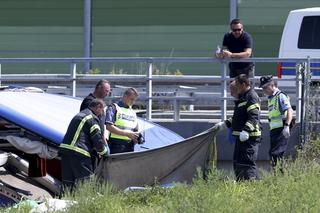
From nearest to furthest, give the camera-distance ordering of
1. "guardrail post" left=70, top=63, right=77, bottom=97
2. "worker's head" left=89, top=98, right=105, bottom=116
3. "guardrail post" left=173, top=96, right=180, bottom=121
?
"worker's head" left=89, top=98, right=105, bottom=116 → "guardrail post" left=173, top=96, right=180, bottom=121 → "guardrail post" left=70, top=63, right=77, bottom=97

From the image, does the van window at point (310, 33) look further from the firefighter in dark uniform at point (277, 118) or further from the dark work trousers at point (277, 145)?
the dark work trousers at point (277, 145)

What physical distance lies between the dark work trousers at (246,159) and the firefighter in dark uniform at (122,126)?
4.84 feet

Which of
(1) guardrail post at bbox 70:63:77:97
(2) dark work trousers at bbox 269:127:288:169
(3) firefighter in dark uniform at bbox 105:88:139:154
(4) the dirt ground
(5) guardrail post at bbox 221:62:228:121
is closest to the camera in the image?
(4) the dirt ground

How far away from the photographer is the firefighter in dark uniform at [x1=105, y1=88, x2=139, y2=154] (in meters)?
11.2

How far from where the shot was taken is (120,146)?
1133cm

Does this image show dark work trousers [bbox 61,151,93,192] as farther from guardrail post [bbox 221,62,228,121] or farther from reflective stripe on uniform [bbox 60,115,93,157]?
guardrail post [bbox 221,62,228,121]

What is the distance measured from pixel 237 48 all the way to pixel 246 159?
3185 mm

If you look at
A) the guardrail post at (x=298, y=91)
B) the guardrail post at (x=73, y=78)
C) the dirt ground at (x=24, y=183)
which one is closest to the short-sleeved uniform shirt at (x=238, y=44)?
the guardrail post at (x=298, y=91)

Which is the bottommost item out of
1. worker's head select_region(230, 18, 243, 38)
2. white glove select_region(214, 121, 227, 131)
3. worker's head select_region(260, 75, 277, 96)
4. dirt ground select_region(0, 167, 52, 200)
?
dirt ground select_region(0, 167, 52, 200)

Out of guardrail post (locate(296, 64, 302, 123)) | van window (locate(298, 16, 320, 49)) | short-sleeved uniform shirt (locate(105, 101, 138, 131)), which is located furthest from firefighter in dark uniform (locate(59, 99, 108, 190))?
van window (locate(298, 16, 320, 49))

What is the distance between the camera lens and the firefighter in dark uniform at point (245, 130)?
411 inches

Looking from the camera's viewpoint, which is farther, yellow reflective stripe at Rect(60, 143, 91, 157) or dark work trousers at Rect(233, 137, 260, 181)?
dark work trousers at Rect(233, 137, 260, 181)

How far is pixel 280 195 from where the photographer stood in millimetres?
8055

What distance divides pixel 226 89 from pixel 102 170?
405 cm
